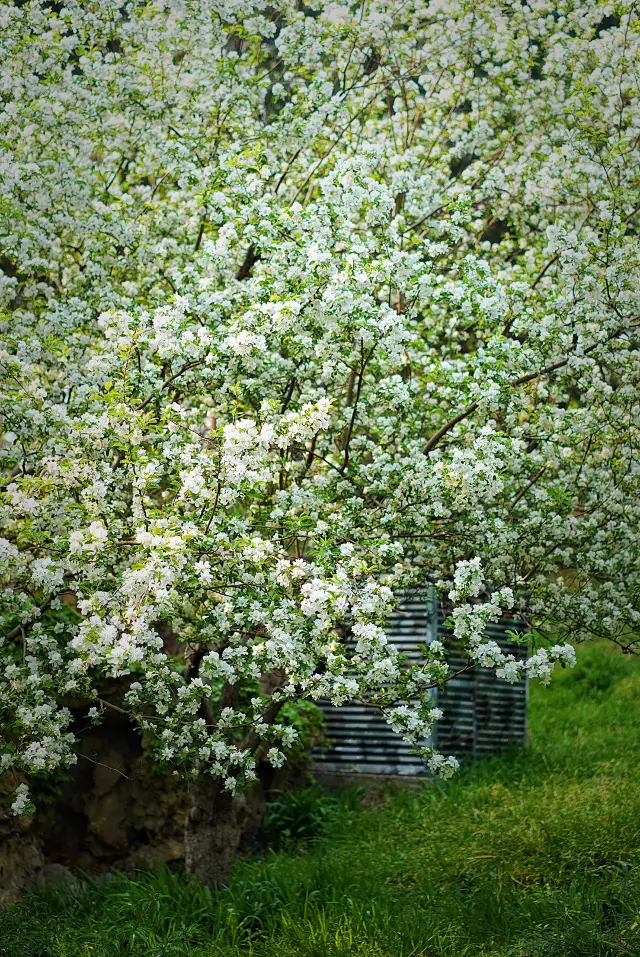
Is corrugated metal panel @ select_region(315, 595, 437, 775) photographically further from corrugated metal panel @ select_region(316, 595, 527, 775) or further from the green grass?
the green grass

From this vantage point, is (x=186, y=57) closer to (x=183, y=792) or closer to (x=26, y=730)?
(x=26, y=730)

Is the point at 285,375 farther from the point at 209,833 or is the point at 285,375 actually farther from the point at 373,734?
the point at 373,734

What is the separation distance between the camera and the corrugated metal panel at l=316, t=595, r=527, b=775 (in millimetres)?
10883

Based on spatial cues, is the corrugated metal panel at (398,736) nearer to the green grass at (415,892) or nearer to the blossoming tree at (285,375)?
the green grass at (415,892)

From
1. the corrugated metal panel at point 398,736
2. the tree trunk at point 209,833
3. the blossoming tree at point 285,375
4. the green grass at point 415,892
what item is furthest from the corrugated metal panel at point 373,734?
the tree trunk at point 209,833

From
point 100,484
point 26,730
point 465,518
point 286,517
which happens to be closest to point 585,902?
point 465,518

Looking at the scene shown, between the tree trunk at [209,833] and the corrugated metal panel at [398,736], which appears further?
the corrugated metal panel at [398,736]

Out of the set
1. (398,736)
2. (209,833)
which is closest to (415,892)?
(209,833)

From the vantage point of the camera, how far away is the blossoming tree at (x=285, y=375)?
5.53 meters

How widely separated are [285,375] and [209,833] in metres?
3.95

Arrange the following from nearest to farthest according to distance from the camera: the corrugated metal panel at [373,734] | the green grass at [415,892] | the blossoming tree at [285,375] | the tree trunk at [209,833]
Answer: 1. the blossoming tree at [285,375]
2. the green grass at [415,892]
3. the tree trunk at [209,833]
4. the corrugated metal panel at [373,734]

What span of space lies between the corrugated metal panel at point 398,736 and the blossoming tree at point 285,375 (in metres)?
2.12

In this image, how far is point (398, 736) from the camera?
10992mm

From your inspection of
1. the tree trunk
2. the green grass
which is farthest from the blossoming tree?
the green grass
